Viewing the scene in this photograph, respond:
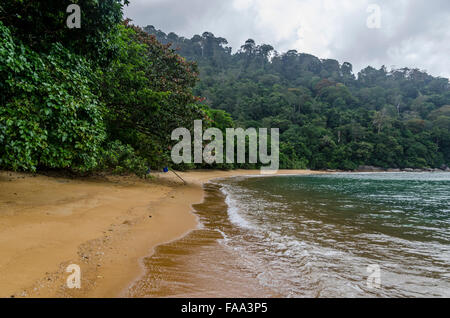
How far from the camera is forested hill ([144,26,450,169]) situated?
237 ft

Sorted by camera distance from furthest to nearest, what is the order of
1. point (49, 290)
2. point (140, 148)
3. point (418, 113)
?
point (418, 113), point (140, 148), point (49, 290)

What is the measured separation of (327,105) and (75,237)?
342 feet

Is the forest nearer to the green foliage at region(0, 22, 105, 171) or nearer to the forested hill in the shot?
the green foliage at region(0, 22, 105, 171)

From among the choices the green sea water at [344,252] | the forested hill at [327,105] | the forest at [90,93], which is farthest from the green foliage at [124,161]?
the forested hill at [327,105]

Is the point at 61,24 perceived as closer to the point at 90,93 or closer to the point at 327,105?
the point at 90,93

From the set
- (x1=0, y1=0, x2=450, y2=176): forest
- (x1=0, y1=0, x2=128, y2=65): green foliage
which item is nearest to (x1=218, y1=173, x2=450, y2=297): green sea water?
(x1=0, y1=0, x2=450, y2=176): forest

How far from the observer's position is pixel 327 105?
97000 millimetres

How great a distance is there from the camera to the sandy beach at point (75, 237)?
3.08 m

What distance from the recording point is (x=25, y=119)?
16.5ft

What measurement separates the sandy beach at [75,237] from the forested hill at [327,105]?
53.9m

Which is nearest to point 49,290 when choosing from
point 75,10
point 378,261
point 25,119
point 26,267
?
point 26,267

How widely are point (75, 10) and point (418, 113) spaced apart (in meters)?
123

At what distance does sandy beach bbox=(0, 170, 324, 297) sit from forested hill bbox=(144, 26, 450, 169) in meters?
53.9
